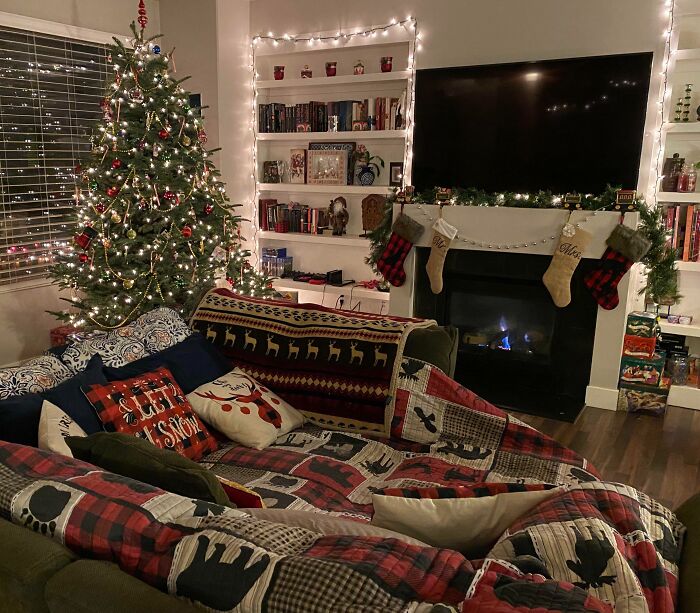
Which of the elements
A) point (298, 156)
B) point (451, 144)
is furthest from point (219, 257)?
point (451, 144)

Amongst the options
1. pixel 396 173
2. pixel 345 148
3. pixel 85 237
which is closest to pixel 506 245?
pixel 396 173

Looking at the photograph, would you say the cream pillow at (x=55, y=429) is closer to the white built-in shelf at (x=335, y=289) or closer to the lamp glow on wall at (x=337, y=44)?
the white built-in shelf at (x=335, y=289)

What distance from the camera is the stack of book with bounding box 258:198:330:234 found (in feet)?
17.7

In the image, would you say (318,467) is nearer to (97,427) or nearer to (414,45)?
(97,427)

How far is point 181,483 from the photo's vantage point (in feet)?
4.43

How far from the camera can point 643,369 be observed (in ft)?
12.8

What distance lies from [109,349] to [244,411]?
548 millimetres

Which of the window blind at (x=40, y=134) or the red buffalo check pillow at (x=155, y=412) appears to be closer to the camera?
the red buffalo check pillow at (x=155, y=412)

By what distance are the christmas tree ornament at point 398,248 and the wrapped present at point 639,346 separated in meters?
1.53

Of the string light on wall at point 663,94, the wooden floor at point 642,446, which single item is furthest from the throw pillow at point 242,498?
the string light on wall at point 663,94

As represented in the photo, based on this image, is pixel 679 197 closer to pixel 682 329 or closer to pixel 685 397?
pixel 682 329

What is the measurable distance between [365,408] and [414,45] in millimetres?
3227

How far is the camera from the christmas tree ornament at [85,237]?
3793 millimetres

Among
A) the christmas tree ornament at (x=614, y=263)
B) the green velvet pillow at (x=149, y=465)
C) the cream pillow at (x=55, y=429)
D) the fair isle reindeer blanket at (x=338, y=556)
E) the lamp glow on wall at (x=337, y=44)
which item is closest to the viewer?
the fair isle reindeer blanket at (x=338, y=556)
